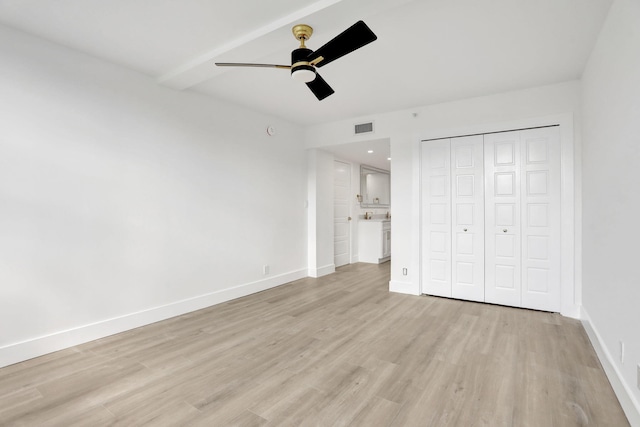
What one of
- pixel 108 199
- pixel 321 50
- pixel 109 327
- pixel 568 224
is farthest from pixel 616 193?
pixel 109 327

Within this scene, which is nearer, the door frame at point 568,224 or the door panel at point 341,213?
the door frame at point 568,224

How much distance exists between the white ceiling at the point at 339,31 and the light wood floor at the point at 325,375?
260 centimetres

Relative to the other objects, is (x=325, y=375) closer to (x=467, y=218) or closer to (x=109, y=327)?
(x=109, y=327)

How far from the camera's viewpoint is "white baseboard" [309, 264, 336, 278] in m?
5.45

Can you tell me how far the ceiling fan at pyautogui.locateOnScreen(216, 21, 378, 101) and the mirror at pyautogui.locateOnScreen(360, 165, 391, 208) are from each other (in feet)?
15.8

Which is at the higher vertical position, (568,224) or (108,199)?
(108,199)

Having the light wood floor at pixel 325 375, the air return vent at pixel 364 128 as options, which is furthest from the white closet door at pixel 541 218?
the air return vent at pixel 364 128

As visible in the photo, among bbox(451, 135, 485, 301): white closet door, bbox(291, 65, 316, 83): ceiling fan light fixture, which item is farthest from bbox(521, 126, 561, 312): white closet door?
bbox(291, 65, 316, 83): ceiling fan light fixture

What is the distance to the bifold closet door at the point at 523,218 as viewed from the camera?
3531mm

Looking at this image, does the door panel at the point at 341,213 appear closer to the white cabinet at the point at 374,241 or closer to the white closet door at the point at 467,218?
the white cabinet at the point at 374,241

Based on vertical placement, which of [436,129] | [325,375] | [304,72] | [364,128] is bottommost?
[325,375]

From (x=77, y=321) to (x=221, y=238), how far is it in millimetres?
1695

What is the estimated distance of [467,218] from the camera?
403cm

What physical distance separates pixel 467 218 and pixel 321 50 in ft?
10.1
